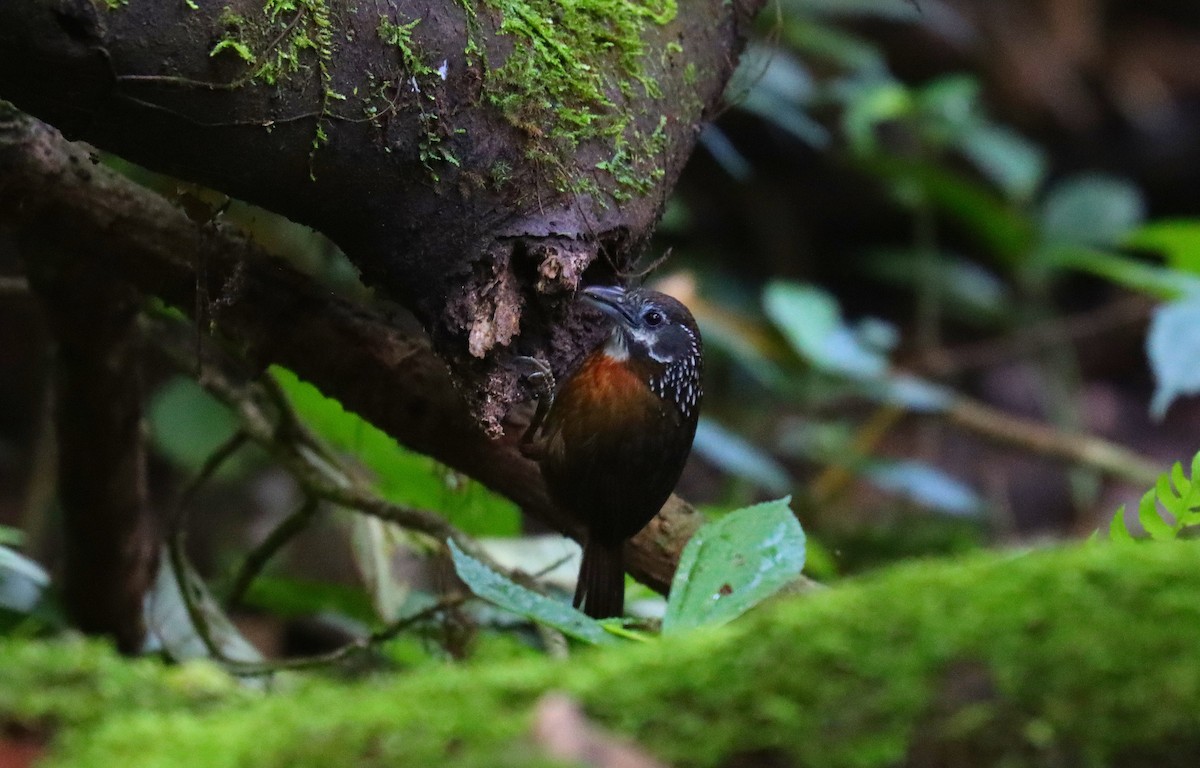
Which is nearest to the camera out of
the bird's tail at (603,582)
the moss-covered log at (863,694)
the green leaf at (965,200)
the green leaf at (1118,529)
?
the moss-covered log at (863,694)

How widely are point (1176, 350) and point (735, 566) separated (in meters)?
2.27

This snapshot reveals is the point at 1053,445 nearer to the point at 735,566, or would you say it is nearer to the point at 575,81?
the point at 575,81

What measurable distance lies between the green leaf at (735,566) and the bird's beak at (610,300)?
651mm

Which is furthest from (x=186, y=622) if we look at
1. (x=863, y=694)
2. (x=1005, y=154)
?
(x=1005, y=154)

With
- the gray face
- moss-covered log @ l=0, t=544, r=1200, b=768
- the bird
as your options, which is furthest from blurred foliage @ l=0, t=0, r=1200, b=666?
the gray face

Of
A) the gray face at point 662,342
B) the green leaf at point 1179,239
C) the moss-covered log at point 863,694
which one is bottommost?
the green leaf at point 1179,239

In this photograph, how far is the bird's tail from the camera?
100 inches

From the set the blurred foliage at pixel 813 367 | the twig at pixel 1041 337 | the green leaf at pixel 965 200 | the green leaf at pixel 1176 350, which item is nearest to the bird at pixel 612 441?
the blurred foliage at pixel 813 367

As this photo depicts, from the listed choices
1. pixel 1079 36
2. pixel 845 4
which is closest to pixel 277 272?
pixel 845 4

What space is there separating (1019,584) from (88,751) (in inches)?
37.3

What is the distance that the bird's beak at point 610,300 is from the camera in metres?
2.29

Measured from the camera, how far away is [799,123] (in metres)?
5.04

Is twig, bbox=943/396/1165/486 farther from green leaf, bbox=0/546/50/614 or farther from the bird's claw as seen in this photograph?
green leaf, bbox=0/546/50/614

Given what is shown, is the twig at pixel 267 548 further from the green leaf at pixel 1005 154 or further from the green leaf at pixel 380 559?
the green leaf at pixel 1005 154
